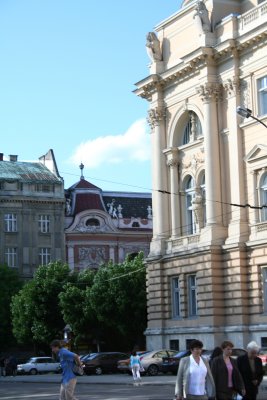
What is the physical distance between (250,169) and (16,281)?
127ft

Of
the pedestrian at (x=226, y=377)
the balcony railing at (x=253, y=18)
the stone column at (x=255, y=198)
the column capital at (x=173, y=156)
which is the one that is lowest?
the pedestrian at (x=226, y=377)

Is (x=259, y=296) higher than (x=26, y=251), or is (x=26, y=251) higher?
(x=26, y=251)

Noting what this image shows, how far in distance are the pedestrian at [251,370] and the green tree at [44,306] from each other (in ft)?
165

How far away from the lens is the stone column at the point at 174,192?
5053 centimetres

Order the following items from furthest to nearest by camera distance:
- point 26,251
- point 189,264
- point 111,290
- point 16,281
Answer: point 26,251 < point 16,281 < point 111,290 < point 189,264

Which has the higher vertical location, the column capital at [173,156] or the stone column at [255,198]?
the column capital at [173,156]

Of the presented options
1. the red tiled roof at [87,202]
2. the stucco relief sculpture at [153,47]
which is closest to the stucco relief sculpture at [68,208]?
the red tiled roof at [87,202]

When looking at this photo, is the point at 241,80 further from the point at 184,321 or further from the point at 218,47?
the point at 184,321

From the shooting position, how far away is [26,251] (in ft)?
277

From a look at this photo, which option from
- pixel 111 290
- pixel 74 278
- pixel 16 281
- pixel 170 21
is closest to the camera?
pixel 170 21

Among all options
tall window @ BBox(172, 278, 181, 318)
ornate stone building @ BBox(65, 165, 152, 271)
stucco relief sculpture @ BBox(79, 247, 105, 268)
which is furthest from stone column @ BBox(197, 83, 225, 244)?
stucco relief sculpture @ BBox(79, 247, 105, 268)

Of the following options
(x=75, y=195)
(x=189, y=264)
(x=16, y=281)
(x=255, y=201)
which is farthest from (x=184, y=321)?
(x=75, y=195)

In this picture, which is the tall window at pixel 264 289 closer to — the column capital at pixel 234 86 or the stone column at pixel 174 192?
the stone column at pixel 174 192

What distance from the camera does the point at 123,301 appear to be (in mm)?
58000
